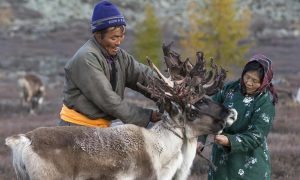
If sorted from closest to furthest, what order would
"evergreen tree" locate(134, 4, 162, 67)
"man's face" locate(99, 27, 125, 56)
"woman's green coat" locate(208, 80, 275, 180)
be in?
1. "man's face" locate(99, 27, 125, 56)
2. "woman's green coat" locate(208, 80, 275, 180)
3. "evergreen tree" locate(134, 4, 162, 67)

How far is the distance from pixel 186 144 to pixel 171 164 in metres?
0.23

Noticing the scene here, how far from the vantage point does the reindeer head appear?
5367mm

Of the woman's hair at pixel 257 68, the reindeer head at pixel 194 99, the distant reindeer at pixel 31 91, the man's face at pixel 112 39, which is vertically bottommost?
the distant reindeer at pixel 31 91

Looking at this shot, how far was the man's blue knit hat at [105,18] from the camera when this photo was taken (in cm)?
541

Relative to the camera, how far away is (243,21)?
40969 millimetres

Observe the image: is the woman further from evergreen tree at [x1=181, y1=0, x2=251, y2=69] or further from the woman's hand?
evergreen tree at [x1=181, y1=0, x2=251, y2=69]

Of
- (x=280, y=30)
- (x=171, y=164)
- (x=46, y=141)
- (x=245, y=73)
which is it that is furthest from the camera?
(x=280, y=30)

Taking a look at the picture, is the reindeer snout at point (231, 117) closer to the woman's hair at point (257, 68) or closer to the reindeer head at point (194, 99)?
the reindeer head at point (194, 99)

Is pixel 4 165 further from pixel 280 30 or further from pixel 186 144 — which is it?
pixel 280 30

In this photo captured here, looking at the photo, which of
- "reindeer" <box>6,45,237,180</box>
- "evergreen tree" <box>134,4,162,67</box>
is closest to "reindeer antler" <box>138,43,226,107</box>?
"reindeer" <box>6,45,237,180</box>

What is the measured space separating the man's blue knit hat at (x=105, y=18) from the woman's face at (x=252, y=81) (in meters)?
1.17

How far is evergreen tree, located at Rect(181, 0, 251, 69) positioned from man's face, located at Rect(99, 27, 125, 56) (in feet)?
109

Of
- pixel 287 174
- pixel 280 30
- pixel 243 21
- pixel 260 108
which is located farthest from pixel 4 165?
pixel 280 30

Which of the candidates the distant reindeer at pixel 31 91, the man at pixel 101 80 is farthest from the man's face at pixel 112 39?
the distant reindeer at pixel 31 91
